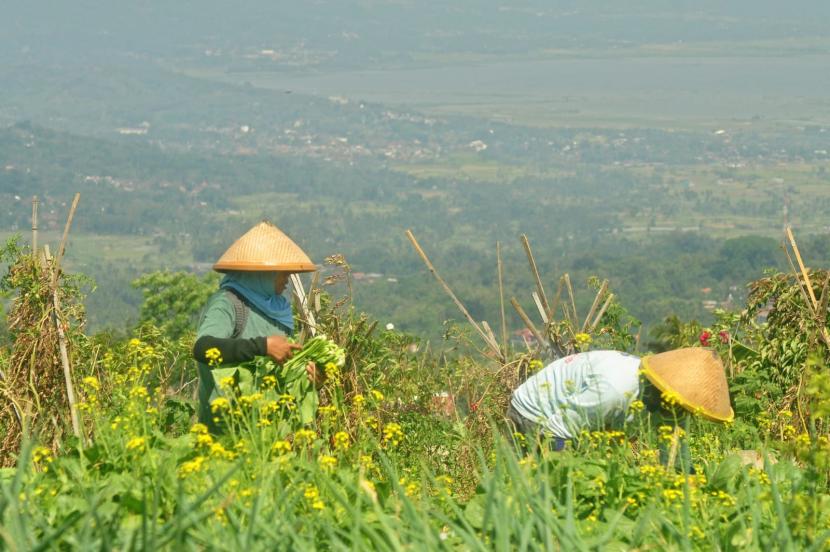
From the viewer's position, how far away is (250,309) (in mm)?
4801

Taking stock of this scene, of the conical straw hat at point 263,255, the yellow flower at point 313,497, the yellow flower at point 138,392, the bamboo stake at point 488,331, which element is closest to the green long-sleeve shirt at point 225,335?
the conical straw hat at point 263,255

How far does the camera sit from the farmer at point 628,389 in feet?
15.4

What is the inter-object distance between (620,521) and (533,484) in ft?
0.96

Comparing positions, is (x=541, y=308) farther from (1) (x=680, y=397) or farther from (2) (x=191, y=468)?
(2) (x=191, y=468)

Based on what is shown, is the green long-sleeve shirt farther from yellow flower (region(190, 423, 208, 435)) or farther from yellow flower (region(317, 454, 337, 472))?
yellow flower (region(317, 454, 337, 472))

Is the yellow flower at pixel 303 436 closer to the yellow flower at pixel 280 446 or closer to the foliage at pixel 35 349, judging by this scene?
the yellow flower at pixel 280 446

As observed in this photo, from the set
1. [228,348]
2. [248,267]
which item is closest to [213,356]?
[228,348]

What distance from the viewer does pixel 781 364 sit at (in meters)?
6.83

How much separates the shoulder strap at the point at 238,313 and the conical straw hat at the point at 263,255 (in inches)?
4.2

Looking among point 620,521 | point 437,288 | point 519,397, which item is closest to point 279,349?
point 519,397

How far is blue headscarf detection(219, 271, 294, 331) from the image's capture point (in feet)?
15.8

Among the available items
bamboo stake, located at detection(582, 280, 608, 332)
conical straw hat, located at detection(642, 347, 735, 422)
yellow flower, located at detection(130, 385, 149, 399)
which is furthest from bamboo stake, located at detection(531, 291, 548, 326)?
yellow flower, located at detection(130, 385, 149, 399)

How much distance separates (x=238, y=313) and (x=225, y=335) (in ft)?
0.38

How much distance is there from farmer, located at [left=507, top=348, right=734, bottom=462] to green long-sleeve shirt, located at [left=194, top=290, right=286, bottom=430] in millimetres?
1016
